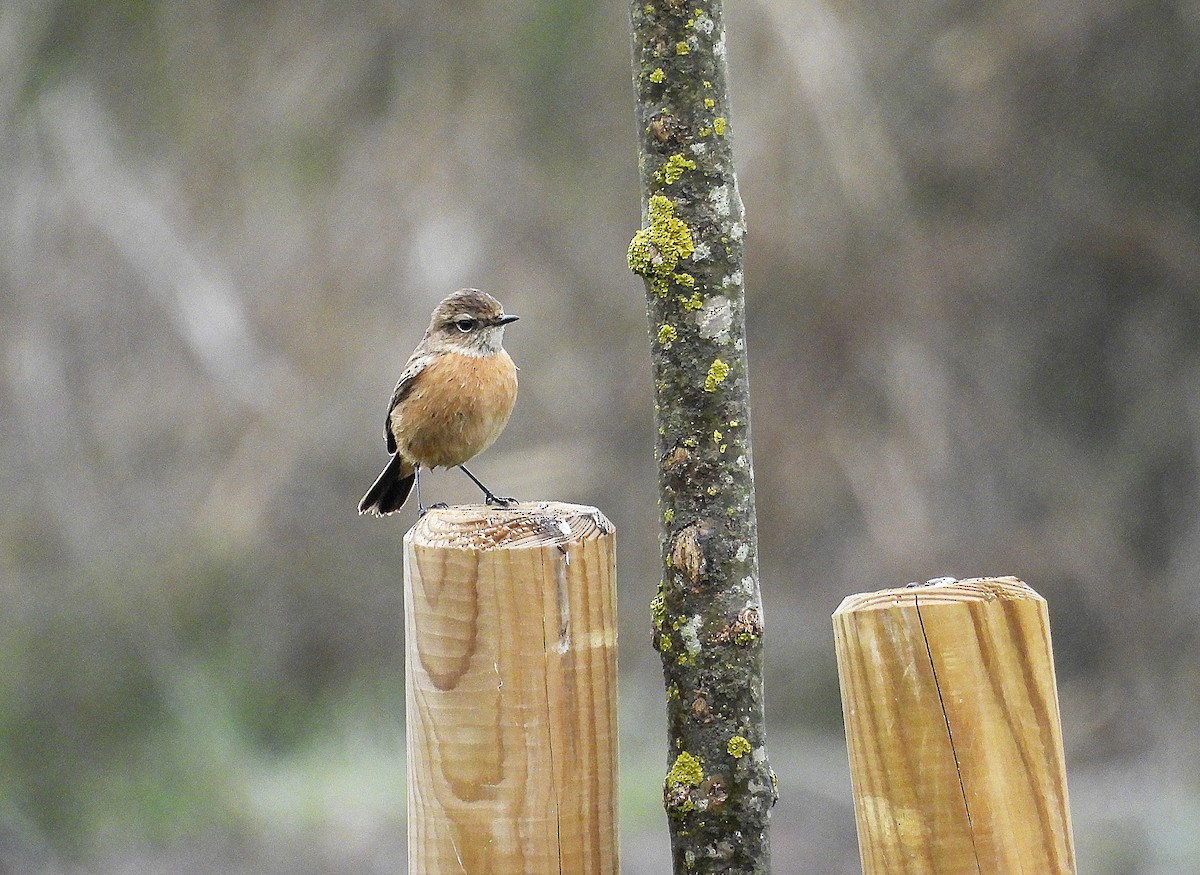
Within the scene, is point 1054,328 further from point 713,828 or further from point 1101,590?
point 713,828

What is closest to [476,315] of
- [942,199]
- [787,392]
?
[787,392]

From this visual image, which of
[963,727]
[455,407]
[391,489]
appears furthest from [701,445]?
[391,489]

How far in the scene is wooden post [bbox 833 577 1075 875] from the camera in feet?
5.71

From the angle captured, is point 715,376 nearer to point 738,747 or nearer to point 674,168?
point 674,168

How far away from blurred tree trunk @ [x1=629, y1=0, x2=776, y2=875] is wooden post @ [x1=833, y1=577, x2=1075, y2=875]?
1.22ft

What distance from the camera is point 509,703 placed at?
1908 mm

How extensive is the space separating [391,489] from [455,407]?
83cm

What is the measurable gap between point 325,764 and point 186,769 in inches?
32.9

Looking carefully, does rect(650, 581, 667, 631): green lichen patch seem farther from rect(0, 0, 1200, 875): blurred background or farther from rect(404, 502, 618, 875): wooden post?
rect(0, 0, 1200, 875): blurred background

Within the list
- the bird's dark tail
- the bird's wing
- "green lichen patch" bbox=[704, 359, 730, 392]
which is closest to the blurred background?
the bird's dark tail

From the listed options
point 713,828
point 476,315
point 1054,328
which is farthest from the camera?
point 1054,328

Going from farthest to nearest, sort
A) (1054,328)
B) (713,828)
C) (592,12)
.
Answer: (592,12) → (1054,328) → (713,828)

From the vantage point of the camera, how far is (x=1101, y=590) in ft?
24.9

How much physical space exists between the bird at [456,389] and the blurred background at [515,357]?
331 centimetres
